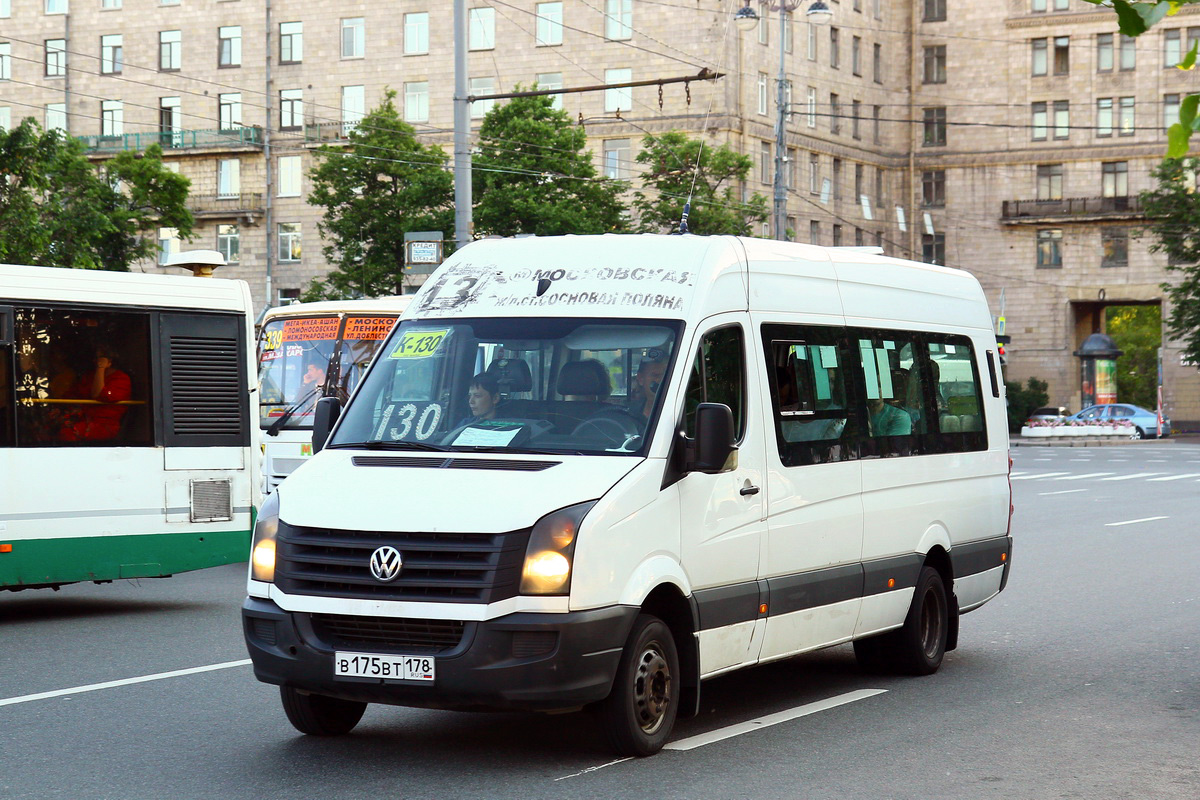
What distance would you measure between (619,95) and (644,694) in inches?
2462

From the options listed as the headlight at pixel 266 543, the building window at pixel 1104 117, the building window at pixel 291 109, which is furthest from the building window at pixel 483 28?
the headlight at pixel 266 543

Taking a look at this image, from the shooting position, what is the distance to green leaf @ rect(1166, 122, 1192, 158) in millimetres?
6113

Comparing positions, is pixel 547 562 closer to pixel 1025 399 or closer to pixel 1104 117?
pixel 1025 399

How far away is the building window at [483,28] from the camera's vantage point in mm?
68875

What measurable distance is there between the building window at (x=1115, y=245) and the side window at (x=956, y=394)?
72.0 metres

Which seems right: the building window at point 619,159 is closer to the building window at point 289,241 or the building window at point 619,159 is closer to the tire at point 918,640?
the building window at point 289,241

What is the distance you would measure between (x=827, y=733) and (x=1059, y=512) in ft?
58.7

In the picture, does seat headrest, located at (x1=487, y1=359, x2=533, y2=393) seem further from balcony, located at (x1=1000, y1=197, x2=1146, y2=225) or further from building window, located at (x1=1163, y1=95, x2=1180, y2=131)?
balcony, located at (x1=1000, y1=197, x2=1146, y2=225)

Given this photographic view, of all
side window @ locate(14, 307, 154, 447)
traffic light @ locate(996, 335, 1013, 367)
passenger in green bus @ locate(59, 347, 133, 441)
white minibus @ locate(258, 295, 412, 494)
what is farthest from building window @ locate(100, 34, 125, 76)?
passenger in green bus @ locate(59, 347, 133, 441)

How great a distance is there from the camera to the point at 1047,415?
2822 inches

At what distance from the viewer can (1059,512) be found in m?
25.1

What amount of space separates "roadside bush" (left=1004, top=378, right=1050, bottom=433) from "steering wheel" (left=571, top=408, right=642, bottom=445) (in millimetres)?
69554

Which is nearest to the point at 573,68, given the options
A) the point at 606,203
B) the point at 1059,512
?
the point at 606,203

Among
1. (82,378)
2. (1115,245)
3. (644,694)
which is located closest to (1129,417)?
(1115,245)
